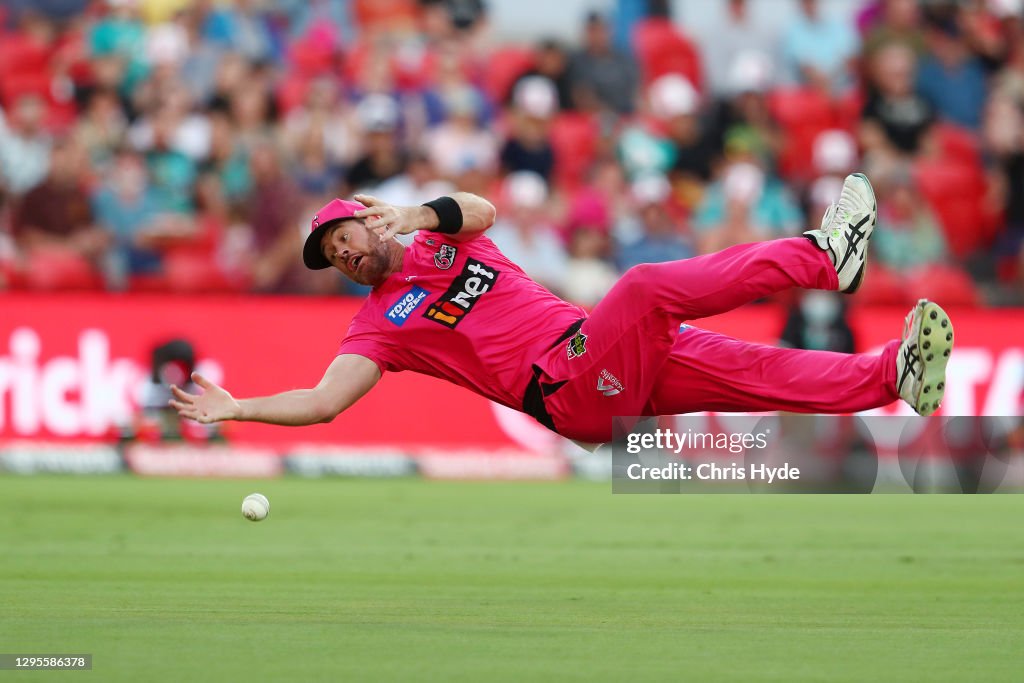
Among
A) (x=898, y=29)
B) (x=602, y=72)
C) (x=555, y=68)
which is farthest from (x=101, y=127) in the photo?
(x=898, y=29)

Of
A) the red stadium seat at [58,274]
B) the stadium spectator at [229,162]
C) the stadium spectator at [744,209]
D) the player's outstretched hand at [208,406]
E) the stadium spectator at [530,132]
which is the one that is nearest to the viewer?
the player's outstretched hand at [208,406]

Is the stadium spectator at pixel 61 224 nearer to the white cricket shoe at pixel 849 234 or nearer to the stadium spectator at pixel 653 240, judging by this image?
the stadium spectator at pixel 653 240

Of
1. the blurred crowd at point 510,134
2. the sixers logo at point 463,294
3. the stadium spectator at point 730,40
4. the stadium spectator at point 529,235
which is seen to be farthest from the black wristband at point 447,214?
the stadium spectator at point 730,40

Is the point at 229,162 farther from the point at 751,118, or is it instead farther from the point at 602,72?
the point at 751,118

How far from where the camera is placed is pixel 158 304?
57.6 feet

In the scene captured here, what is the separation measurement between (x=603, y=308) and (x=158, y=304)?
9.28 metres

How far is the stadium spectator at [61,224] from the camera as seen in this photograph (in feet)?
60.6

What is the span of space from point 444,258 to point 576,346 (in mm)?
1006

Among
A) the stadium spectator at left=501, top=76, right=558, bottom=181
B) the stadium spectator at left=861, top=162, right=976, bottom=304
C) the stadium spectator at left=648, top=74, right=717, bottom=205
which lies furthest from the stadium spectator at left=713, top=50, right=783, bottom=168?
the stadium spectator at left=501, top=76, right=558, bottom=181

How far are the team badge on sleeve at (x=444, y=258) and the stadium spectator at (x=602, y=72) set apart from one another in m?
11.8

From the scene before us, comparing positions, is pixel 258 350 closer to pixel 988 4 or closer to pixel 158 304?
pixel 158 304

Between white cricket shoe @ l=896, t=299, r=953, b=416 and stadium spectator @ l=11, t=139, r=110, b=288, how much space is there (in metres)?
11.7

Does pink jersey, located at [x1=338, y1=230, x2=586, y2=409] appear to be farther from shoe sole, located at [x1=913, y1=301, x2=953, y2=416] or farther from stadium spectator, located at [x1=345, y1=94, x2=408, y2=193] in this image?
stadium spectator, located at [x1=345, y1=94, x2=408, y2=193]

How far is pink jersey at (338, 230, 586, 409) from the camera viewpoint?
9.75m
